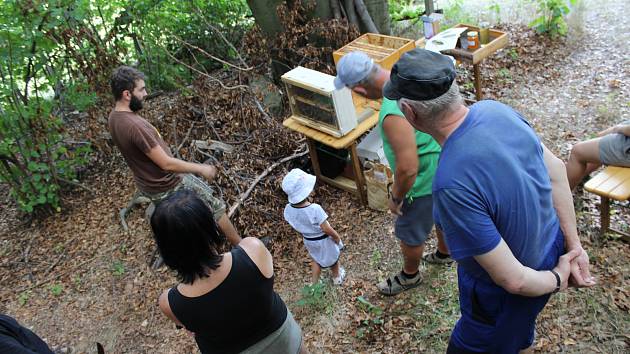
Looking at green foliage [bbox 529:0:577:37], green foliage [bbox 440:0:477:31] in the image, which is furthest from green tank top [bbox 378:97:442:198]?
green foliage [bbox 440:0:477:31]

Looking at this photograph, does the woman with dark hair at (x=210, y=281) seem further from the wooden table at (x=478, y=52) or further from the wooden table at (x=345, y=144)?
the wooden table at (x=478, y=52)

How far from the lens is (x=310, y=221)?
3.64 metres

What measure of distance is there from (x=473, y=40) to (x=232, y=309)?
455 centimetres

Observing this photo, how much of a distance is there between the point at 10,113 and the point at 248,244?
4615mm

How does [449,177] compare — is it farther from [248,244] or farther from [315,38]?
[315,38]

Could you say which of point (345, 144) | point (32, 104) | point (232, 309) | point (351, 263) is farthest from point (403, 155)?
point (32, 104)

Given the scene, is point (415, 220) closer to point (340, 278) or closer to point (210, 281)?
point (340, 278)

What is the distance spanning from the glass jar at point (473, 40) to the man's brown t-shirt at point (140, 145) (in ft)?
11.8

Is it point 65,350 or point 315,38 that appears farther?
point 315,38

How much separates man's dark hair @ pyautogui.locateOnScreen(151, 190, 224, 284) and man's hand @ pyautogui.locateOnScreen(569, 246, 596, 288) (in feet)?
5.02

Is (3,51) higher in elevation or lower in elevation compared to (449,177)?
higher

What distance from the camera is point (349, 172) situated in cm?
530

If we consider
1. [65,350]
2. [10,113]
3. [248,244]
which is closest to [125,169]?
[10,113]

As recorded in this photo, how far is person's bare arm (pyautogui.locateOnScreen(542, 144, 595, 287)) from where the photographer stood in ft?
6.88
